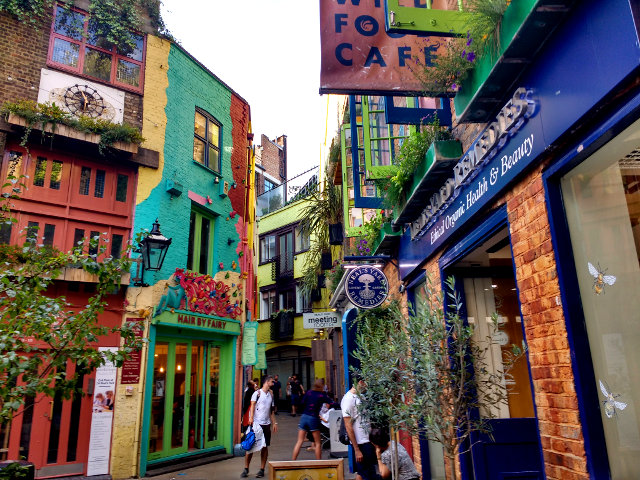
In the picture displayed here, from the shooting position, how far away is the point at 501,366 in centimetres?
586

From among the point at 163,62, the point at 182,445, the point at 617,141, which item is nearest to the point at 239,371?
the point at 182,445

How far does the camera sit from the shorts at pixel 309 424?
9.34 meters

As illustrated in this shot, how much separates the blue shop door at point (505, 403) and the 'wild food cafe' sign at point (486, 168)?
86 centimetres

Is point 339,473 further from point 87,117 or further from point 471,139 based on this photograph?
point 87,117

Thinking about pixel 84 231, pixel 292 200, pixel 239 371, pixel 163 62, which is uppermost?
pixel 292 200

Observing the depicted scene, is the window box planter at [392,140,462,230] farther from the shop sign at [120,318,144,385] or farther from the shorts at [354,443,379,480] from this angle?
the shop sign at [120,318,144,385]

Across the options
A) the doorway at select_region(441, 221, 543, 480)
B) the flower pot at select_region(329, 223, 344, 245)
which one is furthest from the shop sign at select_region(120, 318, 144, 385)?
the doorway at select_region(441, 221, 543, 480)

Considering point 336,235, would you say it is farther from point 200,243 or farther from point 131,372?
point 131,372

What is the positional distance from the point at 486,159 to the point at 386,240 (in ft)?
13.9

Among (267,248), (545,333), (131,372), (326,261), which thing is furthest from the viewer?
(267,248)

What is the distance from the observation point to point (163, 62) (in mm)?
12438

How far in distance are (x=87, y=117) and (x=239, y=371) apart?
736 centimetres

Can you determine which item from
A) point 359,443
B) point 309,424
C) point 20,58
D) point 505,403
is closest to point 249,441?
point 309,424

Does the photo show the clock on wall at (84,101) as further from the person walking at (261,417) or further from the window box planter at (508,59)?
the window box planter at (508,59)
